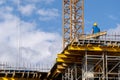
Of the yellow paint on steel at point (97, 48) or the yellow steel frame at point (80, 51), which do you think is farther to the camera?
the yellow steel frame at point (80, 51)

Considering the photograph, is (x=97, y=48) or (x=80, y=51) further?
(x=80, y=51)

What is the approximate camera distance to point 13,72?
52938 millimetres

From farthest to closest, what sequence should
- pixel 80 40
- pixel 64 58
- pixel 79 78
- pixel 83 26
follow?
pixel 83 26 < pixel 79 78 < pixel 64 58 < pixel 80 40

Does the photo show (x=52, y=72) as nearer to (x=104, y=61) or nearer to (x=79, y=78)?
(x=79, y=78)

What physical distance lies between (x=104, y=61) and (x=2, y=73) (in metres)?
17.2

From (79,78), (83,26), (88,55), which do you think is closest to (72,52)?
(88,55)

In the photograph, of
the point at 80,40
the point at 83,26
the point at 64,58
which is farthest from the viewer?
the point at 83,26

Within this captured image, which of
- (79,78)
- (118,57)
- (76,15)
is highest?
(76,15)

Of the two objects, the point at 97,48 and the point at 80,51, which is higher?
the point at 97,48

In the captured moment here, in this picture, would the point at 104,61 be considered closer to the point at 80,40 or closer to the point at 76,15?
the point at 80,40

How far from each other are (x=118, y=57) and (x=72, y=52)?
454cm

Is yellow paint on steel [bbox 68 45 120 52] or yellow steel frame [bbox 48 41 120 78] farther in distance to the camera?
yellow steel frame [bbox 48 41 120 78]

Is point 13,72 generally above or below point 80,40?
below

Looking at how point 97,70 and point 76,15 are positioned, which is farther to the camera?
point 76,15
